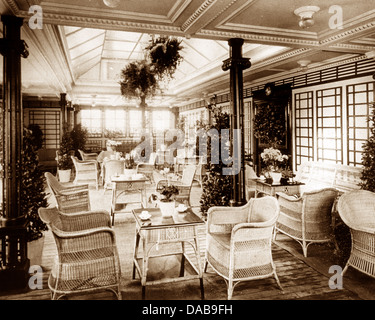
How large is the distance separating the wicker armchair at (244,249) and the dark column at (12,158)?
1.93 m

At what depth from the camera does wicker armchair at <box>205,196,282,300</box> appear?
287cm

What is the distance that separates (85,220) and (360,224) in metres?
2.98

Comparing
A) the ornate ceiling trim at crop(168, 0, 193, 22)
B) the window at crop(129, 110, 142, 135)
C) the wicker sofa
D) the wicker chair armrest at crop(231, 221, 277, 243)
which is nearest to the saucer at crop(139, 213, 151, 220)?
the wicker chair armrest at crop(231, 221, 277, 243)

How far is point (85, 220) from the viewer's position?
11.0ft

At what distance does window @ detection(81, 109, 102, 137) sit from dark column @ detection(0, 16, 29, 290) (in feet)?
44.1

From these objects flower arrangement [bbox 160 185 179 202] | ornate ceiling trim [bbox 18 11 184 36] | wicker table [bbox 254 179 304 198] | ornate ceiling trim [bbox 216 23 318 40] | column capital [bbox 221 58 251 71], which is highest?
ornate ceiling trim [bbox 216 23 318 40]

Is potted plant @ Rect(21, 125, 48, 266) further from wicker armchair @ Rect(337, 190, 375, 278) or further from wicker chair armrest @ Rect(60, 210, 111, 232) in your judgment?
wicker armchair @ Rect(337, 190, 375, 278)

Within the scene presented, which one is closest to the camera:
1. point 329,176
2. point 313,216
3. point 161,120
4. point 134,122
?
point 313,216

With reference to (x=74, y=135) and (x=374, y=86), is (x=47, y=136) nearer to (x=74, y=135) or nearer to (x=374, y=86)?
(x=74, y=135)

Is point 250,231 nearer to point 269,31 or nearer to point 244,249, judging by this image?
point 244,249

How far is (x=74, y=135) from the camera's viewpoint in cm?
1155

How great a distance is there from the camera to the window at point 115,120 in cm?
1686

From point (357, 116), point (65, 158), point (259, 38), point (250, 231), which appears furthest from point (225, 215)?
point (65, 158)
